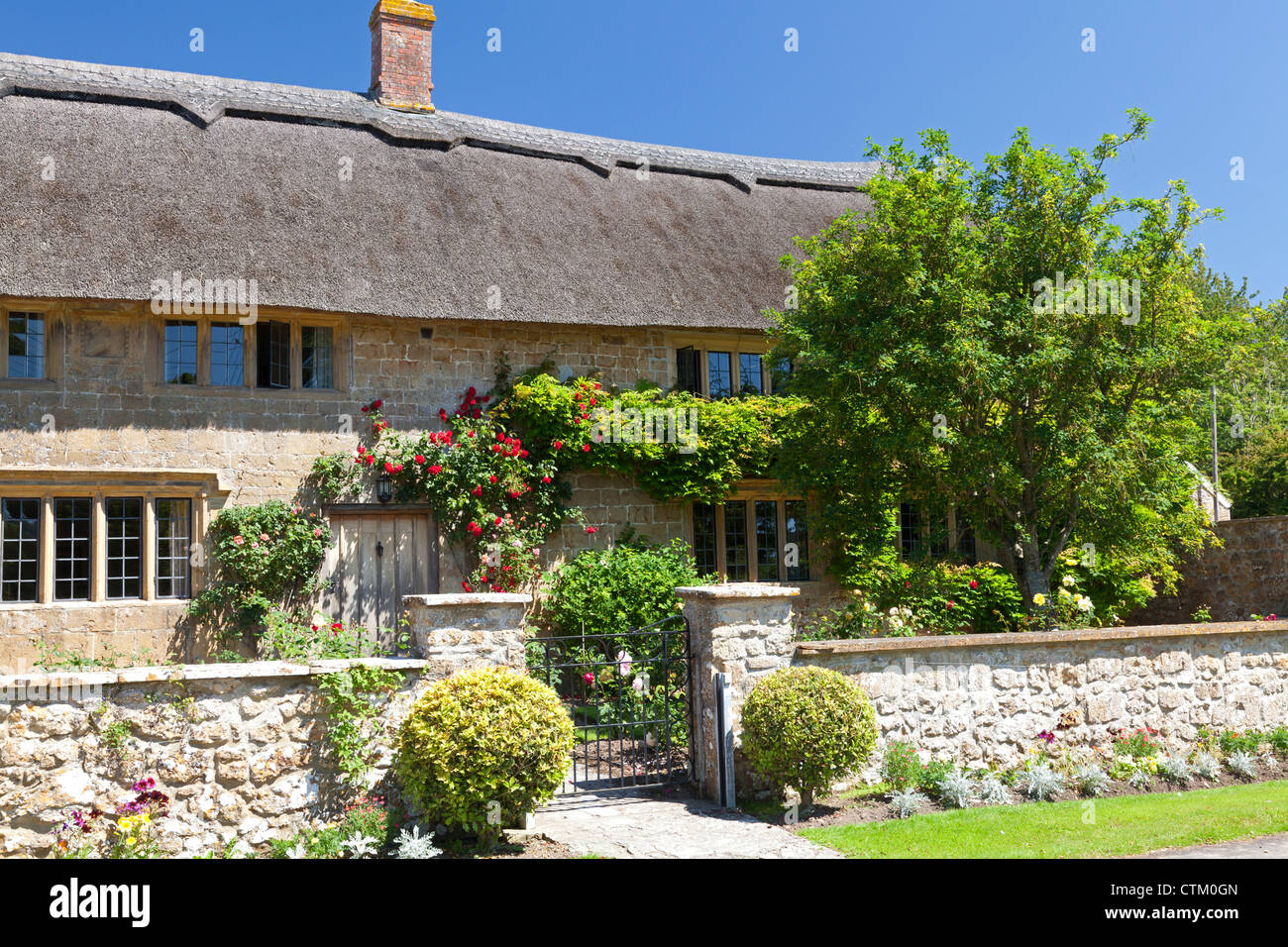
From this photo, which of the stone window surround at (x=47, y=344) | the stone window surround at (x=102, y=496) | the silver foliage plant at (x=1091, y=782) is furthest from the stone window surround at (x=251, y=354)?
the silver foliage plant at (x=1091, y=782)

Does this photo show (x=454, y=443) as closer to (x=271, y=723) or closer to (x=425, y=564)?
(x=425, y=564)

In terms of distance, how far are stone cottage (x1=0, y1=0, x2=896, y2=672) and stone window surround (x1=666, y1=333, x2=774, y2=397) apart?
0.03m

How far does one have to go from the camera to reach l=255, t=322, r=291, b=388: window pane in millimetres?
11961

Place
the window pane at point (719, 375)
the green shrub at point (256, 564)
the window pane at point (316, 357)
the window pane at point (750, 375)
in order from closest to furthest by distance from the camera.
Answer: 1. the green shrub at point (256, 564)
2. the window pane at point (316, 357)
3. the window pane at point (719, 375)
4. the window pane at point (750, 375)

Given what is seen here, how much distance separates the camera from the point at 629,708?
32.8 ft

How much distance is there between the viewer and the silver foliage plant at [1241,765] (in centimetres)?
889

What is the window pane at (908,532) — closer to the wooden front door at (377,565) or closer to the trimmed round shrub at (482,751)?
the wooden front door at (377,565)

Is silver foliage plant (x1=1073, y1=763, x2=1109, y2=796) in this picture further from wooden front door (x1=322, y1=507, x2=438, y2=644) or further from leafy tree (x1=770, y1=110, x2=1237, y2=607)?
wooden front door (x1=322, y1=507, x2=438, y2=644)

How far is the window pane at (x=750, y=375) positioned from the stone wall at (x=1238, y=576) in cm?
702

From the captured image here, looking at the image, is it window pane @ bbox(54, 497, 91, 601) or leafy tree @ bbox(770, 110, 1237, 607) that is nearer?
leafy tree @ bbox(770, 110, 1237, 607)

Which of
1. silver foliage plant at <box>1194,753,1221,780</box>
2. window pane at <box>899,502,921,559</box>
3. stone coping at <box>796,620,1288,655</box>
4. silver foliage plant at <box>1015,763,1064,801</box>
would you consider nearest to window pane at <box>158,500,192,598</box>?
stone coping at <box>796,620,1288,655</box>

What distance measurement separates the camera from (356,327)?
12266mm

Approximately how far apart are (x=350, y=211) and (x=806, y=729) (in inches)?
351

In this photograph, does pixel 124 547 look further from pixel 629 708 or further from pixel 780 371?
pixel 780 371
